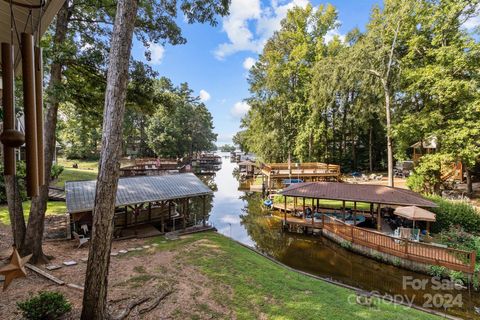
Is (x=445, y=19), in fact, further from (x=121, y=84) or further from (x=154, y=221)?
(x=154, y=221)

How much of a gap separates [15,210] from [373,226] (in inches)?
658

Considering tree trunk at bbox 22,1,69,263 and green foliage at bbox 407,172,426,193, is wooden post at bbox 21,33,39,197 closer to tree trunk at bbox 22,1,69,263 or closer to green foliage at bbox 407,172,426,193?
tree trunk at bbox 22,1,69,263

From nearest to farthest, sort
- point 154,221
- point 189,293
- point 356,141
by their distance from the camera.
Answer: point 189,293 → point 154,221 → point 356,141

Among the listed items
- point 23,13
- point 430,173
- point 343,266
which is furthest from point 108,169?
point 430,173

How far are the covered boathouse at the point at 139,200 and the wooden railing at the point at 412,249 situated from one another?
7.87 metres

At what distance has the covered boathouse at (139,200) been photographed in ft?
35.4

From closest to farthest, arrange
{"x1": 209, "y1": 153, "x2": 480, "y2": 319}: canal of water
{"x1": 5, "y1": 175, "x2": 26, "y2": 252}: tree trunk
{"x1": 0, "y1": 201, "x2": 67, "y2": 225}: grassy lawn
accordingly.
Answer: {"x1": 5, "y1": 175, "x2": 26, "y2": 252}: tree trunk → {"x1": 209, "y1": 153, "x2": 480, "y2": 319}: canal of water → {"x1": 0, "y1": 201, "x2": 67, "y2": 225}: grassy lawn

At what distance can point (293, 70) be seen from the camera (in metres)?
26.0

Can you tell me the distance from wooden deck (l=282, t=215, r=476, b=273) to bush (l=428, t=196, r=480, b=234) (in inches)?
130

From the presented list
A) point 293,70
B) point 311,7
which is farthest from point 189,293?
point 311,7

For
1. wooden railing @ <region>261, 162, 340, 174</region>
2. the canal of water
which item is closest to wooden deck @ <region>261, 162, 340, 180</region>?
wooden railing @ <region>261, 162, 340, 174</region>

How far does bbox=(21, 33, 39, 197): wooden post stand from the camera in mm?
1490

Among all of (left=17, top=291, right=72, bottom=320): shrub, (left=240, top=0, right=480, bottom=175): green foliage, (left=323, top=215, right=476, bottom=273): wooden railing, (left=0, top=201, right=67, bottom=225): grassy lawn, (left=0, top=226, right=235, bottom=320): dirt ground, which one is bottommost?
(left=323, top=215, right=476, bottom=273): wooden railing

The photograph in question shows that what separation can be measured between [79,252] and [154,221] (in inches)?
208
